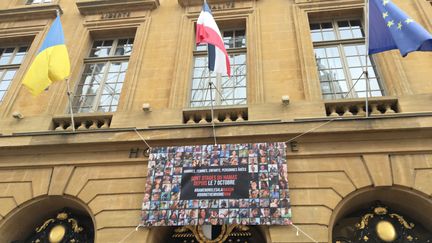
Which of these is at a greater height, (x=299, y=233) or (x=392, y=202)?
(x=392, y=202)

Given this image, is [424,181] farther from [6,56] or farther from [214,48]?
[6,56]

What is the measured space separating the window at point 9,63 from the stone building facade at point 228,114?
4 cm

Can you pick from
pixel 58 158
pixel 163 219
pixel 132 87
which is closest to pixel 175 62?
pixel 132 87

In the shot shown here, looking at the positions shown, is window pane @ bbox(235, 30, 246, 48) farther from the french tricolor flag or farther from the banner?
the banner

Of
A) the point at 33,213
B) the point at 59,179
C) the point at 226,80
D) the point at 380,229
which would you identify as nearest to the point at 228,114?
the point at 226,80

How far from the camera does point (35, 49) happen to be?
10891 mm

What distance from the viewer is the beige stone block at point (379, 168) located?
664 cm

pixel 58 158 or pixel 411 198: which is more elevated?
pixel 58 158

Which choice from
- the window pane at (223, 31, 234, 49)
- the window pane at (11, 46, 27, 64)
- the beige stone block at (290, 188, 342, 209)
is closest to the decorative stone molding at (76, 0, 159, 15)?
the window pane at (11, 46, 27, 64)

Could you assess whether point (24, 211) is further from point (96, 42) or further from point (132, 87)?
point (96, 42)

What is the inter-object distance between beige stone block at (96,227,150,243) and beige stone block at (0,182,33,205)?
2.13m

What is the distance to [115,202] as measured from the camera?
730 cm

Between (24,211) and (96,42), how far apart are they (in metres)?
5.98

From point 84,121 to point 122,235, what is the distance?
11.1 ft
